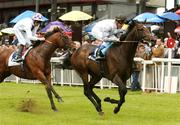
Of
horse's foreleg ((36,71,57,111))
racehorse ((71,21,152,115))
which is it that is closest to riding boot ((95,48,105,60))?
racehorse ((71,21,152,115))

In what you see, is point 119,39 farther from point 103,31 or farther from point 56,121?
point 56,121

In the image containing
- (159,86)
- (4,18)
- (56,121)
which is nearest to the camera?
(56,121)

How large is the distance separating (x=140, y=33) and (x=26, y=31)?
11.4ft

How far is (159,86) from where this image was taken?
65.9 ft

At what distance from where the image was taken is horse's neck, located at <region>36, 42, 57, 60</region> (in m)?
14.7

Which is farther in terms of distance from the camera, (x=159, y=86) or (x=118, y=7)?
(x=118, y=7)

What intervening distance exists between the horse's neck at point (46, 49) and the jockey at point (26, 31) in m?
0.21

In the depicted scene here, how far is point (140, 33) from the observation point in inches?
521

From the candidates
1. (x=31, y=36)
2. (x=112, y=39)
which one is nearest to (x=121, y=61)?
(x=112, y=39)

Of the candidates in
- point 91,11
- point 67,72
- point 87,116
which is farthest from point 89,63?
point 91,11

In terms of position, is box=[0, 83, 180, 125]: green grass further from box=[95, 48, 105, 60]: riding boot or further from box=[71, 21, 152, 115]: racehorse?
box=[95, 48, 105, 60]: riding boot

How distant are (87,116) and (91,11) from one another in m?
28.9

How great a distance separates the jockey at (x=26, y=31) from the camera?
49.0ft

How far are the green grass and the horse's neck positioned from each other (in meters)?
1.41
